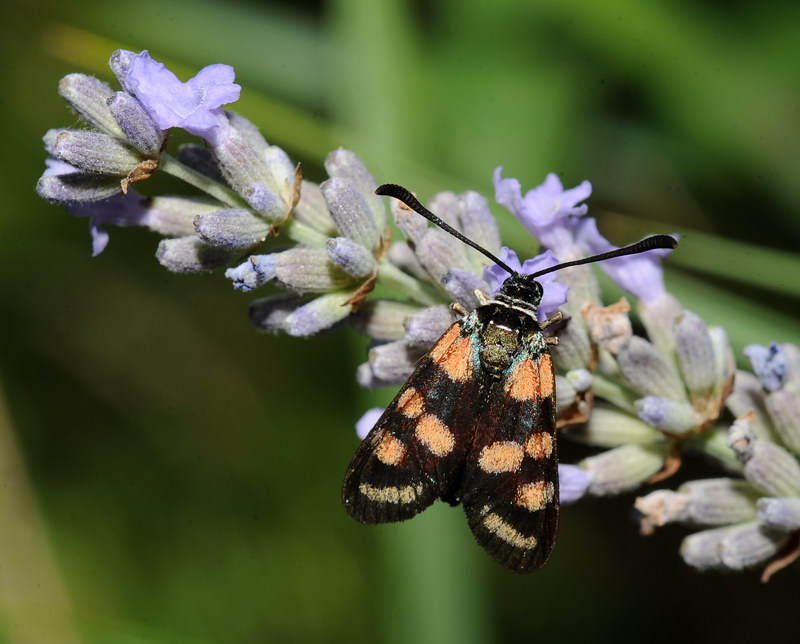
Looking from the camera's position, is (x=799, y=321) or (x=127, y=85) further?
(x=799, y=321)

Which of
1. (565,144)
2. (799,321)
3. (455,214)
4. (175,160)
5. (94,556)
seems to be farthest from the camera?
(565,144)

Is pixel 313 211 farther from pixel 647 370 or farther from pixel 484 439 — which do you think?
pixel 647 370

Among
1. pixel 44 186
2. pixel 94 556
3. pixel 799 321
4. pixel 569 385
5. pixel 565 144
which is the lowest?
pixel 94 556

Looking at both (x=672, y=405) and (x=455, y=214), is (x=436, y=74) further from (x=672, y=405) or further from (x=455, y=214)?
(x=672, y=405)

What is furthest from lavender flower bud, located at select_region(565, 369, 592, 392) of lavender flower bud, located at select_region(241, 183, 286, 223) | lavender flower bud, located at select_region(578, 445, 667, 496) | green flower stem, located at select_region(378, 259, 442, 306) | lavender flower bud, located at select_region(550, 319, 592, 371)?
lavender flower bud, located at select_region(241, 183, 286, 223)

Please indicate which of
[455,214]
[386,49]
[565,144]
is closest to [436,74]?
[386,49]
